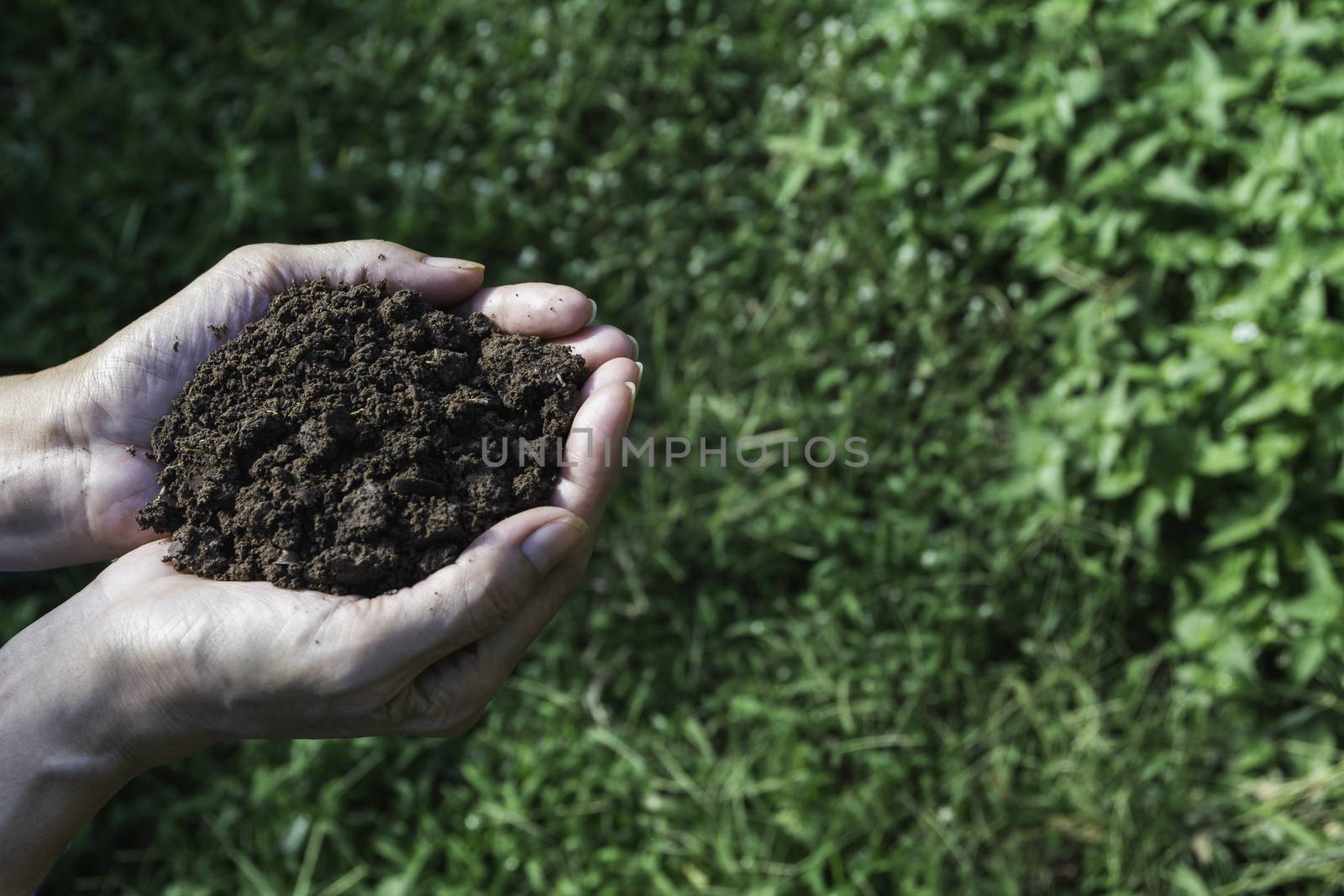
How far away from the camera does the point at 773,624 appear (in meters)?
3.05

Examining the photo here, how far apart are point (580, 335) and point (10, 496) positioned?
1.11m

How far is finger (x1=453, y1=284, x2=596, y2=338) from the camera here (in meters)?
2.14

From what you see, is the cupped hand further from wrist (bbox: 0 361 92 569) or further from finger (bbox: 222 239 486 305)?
finger (bbox: 222 239 486 305)

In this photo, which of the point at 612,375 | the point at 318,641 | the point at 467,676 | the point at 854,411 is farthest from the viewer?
the point at 854,411

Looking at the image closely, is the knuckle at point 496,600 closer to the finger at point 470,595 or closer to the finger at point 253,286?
the finger at point 470,595

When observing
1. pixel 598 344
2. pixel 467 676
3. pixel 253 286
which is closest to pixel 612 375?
pixel 598 344

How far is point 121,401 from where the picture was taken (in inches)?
82.0

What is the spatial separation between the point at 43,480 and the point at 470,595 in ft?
3.11

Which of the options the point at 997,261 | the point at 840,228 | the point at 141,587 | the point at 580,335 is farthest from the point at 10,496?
the point at 997,261

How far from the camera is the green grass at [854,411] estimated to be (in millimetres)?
2828

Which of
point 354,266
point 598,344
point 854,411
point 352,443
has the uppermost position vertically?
point 354,266

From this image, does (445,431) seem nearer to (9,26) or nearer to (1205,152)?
(1205,152)

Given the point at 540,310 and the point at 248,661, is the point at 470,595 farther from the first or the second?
the point at 540,310

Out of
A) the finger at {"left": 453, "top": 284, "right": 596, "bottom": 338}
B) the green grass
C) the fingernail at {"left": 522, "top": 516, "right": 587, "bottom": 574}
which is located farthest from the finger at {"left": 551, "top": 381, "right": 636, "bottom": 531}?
the green grass
